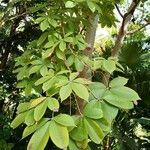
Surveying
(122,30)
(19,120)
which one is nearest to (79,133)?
(19,120)

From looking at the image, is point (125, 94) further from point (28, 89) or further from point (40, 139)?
point (28, 89)

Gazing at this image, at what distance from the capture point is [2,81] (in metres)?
5.81

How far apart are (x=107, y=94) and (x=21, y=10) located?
13.7 feet

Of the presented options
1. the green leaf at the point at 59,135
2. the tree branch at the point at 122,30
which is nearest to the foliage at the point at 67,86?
the green leaf at the point at 59,135

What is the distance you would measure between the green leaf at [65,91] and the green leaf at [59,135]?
0.52ft

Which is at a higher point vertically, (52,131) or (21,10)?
(21,10)

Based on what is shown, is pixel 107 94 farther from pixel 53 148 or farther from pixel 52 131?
pixel 53 148

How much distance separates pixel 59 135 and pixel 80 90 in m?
0.26

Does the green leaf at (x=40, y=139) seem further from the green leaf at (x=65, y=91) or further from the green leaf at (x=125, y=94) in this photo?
the green leaf at (x=125, y=94)

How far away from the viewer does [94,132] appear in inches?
52.7

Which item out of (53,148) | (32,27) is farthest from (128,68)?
(32,27)

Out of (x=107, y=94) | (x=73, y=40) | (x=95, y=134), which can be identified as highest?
(x=73, y=40)

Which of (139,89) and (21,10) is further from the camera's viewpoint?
(21,10)

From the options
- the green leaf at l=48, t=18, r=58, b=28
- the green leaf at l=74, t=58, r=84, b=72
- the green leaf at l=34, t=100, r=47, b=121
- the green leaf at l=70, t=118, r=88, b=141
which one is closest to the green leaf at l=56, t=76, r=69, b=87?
the green leaf at l=34, t=100, r=47, b=121
